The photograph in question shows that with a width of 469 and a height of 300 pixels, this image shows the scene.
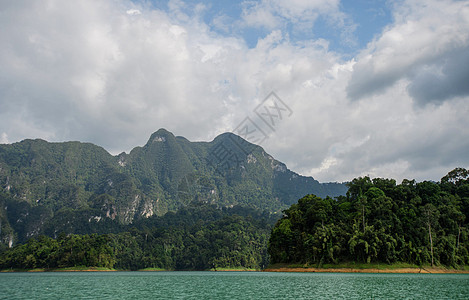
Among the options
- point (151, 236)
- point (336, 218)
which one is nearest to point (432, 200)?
point (336, 218)

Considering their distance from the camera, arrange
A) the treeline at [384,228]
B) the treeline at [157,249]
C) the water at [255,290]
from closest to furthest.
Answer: the water at [255,290]
the treeline at [384,228]
the treeline at [157,249]

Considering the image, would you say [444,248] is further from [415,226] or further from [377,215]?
[377,215]

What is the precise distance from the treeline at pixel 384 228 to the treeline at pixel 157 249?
208ft

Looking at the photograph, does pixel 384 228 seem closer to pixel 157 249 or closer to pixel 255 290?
pixel 255 290

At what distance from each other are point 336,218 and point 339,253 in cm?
1134

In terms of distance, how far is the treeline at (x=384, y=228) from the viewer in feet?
254

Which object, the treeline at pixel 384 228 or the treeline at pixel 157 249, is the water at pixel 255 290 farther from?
the treeline at pixel 157 249

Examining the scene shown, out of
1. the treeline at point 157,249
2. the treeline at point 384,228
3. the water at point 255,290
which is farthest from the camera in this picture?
the treeline at point 157,249

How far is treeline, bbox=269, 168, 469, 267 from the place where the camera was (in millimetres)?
77500

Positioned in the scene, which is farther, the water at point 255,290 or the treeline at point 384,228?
the treeline at point 384,228

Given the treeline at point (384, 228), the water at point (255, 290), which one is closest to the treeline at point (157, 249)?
the treeline at point (384, 228)

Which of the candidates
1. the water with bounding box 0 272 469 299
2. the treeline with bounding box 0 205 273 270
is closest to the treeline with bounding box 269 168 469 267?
the water with bounding box 0 272 469 299

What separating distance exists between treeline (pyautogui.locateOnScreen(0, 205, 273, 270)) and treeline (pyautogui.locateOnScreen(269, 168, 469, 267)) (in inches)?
2499

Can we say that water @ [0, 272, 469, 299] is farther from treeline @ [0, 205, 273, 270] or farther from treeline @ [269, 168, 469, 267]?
treeline @ [0, 205, 273, 270]
